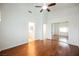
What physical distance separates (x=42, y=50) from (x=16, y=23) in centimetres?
66

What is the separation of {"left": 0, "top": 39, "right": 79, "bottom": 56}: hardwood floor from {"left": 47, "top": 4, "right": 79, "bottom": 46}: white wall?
0.53 ft

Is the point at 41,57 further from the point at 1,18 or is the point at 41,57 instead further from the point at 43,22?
the point at 1,18

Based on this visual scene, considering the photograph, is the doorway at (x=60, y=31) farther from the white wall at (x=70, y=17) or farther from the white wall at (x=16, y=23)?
the white wall at (x=16, y=23)

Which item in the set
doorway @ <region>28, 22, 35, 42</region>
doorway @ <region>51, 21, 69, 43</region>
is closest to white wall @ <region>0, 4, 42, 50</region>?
doorway @ <region>28, 22, 35, 42</region>

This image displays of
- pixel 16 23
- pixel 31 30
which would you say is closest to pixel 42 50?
pixel 31 30

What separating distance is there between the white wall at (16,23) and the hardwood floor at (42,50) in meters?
0.10

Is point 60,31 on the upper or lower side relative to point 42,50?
upper

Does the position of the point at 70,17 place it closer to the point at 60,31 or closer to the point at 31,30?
the point at 60,31

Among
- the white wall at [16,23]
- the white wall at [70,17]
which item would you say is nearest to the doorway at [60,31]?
the white wall at [70,17]

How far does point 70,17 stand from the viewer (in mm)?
1846

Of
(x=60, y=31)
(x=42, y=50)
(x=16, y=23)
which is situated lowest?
(x=42, y=50)

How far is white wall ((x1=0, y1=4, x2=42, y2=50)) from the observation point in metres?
1.86

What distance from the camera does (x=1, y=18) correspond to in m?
1.85

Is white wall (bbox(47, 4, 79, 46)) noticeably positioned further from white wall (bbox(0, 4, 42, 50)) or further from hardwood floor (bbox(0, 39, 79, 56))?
white wall (bbox(0, 4, 42, 50))
